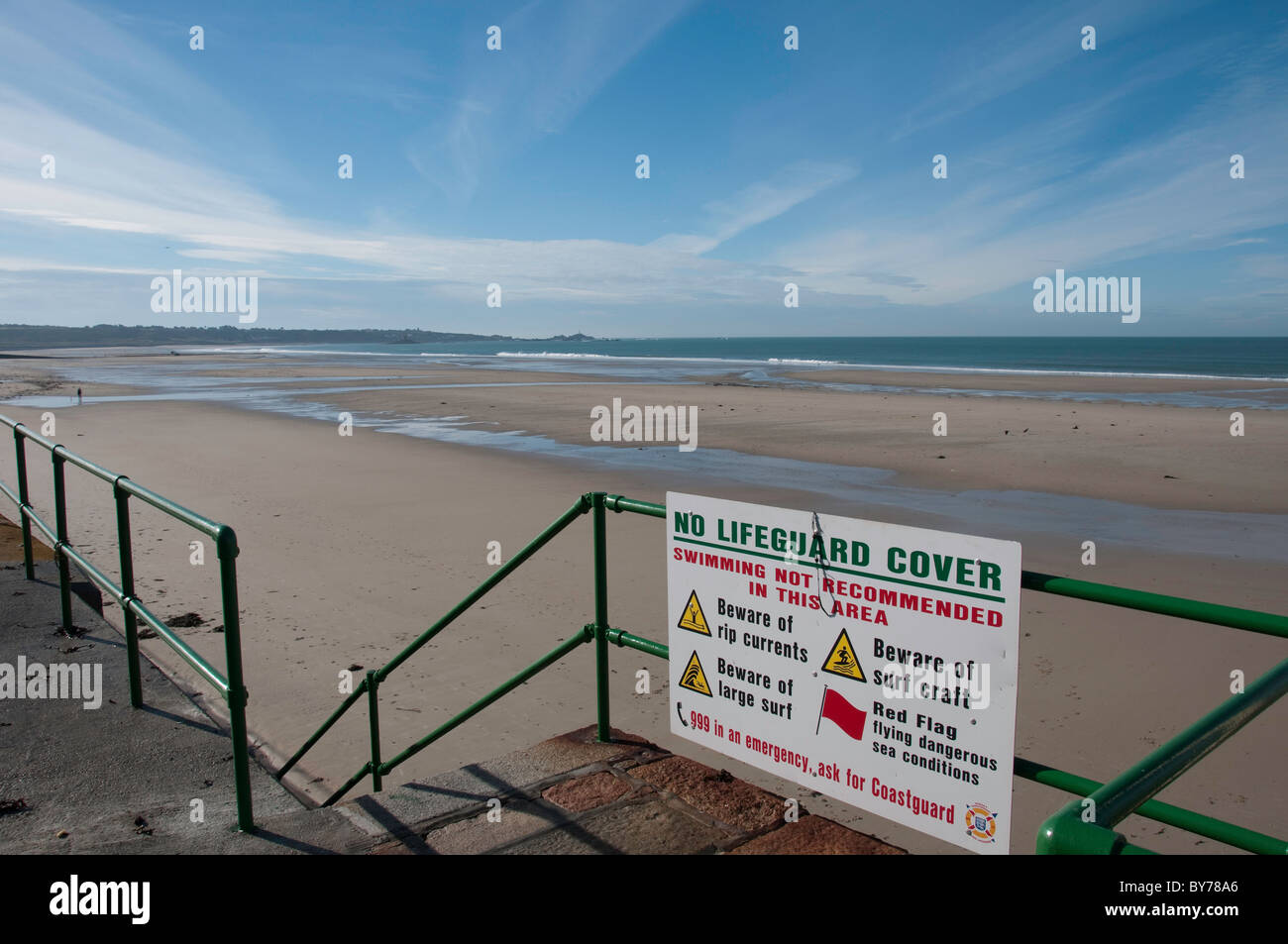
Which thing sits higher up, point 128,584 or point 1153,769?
point 1153,769

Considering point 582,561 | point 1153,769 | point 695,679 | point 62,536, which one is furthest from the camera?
point 582,561

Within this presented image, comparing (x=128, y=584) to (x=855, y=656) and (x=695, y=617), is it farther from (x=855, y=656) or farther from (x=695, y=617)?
(x=855, y=656)

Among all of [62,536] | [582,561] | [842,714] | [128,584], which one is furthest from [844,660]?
[582,561]

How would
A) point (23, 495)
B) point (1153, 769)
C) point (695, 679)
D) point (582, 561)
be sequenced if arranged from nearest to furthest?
point (1153, 769) → point (695, 679) → point (23, 495) → point (582, 561)

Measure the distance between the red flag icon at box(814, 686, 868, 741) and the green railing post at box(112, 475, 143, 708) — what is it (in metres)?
3.11

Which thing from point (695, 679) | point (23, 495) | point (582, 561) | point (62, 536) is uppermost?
point (23, 495)

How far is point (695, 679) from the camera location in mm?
3361

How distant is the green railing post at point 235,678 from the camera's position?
3.03 m

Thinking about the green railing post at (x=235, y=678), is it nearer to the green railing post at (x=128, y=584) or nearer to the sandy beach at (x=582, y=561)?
the green railing post at (x=128, y=584)

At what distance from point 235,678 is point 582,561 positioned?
21.0 feet

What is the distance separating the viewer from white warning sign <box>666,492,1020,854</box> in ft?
8.07

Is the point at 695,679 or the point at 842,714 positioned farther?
the point at 695,679
